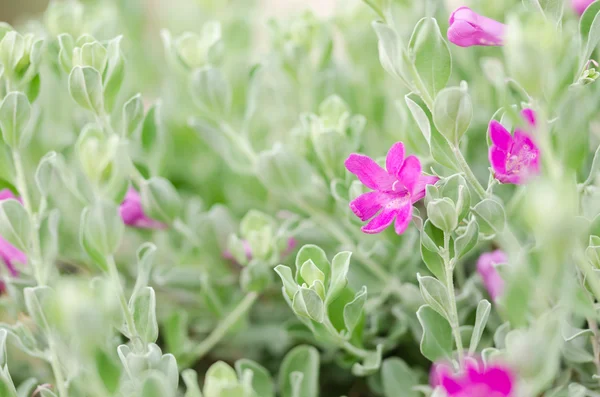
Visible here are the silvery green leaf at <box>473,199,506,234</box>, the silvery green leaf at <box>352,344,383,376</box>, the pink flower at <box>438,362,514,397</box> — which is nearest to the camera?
the pink flower at <box>438,362,514,397</box>

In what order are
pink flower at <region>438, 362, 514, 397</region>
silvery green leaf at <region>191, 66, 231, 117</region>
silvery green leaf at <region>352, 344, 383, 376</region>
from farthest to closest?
silvery green leaf at <region>191, 66, 231, 117</region> → silvery green leaf at <region>352, 344, 383, 376</region> → pink flower at <region>438, 362, 514, 397</region>

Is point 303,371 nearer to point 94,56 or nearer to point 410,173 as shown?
point 410,173

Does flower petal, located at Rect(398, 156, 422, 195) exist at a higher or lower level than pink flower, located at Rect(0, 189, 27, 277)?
higher

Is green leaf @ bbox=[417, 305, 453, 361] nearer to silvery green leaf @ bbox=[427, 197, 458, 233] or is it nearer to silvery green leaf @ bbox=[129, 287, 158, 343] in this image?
silvery green leaf @ bbox=[427, 197, 458, 233]

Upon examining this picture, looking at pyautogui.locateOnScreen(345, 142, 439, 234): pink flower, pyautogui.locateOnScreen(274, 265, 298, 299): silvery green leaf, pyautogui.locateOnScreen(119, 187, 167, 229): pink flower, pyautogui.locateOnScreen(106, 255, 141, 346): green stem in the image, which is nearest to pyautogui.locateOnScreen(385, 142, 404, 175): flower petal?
pyautogui.locateOnScreen(345, 142, 439, 234): pink flower

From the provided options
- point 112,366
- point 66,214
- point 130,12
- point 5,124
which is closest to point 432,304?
point 112,366

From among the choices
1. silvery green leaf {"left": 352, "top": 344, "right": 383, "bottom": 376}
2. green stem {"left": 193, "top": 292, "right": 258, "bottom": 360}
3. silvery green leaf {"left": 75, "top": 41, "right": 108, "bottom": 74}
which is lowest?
green stem {"left": 193, "top": 292, "right": 258, "bottom": 360}

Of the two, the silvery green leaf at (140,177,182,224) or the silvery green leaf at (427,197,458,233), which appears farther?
the silvery green leaf at (140,177,182,224)

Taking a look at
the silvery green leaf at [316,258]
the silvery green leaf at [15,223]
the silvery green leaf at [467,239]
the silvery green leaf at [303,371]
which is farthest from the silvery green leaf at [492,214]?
the silvery green leaf at [15,223]
